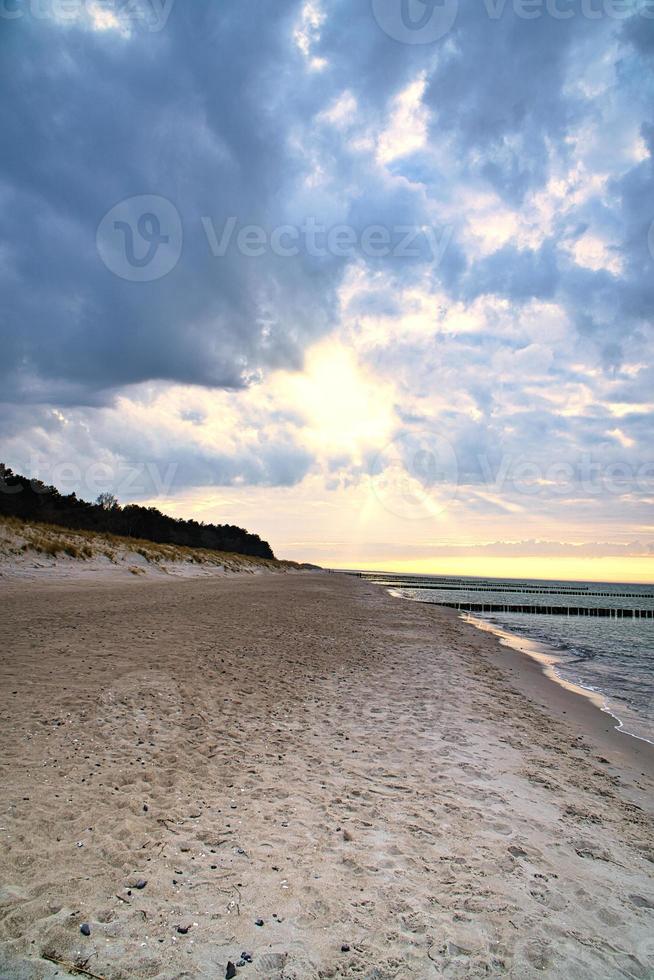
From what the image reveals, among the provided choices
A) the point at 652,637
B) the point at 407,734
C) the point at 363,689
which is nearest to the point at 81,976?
the point at 407,734

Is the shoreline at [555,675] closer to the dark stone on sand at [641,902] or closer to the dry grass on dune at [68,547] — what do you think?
the dark stone on sand at [641,902]

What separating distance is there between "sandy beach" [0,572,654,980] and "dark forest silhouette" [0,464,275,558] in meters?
42.7

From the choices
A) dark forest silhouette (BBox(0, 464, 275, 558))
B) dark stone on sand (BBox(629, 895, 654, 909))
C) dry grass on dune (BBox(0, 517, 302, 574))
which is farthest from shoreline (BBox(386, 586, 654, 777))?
dark forest silhouette (BBox(0, 464, 275, 558))

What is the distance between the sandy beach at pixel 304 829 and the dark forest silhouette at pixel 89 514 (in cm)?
4270

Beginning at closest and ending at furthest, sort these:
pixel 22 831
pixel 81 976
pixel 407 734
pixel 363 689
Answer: pixel 81 976, pixel 22 831, pixel 407 734, pixel 363 689

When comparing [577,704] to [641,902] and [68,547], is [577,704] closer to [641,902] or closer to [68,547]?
[641,902]

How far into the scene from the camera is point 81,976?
3.31 metres

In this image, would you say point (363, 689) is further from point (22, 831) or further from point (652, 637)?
point (652, 637)

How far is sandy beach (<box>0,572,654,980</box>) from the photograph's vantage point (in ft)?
12.4

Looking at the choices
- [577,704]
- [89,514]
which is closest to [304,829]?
[577,704]

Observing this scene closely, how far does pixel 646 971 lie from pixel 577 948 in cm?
48

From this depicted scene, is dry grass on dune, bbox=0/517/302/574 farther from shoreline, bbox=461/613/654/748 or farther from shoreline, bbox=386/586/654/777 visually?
shoreline, bbox=461/613/654/748

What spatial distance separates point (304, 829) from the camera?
17.4 ft

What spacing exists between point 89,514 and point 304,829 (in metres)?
73.5
